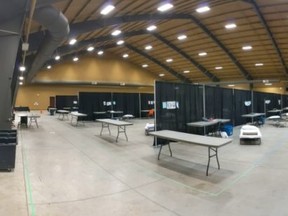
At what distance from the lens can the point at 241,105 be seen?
14.0m

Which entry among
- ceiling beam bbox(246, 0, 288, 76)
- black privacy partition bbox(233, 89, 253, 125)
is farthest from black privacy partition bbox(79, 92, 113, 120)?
ceiling beam bbox(246, 0, 288, 76)

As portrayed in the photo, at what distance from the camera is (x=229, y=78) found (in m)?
28.9

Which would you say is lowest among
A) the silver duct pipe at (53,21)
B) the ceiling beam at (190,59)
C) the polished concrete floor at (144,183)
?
the polished concrete floor at (144,183)

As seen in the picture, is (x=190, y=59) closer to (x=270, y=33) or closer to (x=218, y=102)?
(x=270, y=33)

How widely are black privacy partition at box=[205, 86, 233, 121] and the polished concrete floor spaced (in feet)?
11.6

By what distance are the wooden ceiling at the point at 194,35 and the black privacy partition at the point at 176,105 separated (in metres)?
4.94

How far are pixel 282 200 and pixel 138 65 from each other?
29.6 metres

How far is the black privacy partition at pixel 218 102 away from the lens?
1061 centimetres

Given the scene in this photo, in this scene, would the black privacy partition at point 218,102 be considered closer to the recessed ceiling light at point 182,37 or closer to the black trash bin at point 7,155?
the black trash bin at point 7,155

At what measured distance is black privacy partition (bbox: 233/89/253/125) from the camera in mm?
13334

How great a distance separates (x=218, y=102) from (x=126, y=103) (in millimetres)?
9766

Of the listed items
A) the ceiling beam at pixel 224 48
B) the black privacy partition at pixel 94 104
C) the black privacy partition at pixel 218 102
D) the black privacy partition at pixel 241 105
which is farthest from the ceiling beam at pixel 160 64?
the black privacy partition at pixel 218 102

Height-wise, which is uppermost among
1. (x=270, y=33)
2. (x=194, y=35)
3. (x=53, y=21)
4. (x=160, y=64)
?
(x=194, y=35)

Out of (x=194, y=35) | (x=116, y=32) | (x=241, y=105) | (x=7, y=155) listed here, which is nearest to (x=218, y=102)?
(x=241, y=105)
